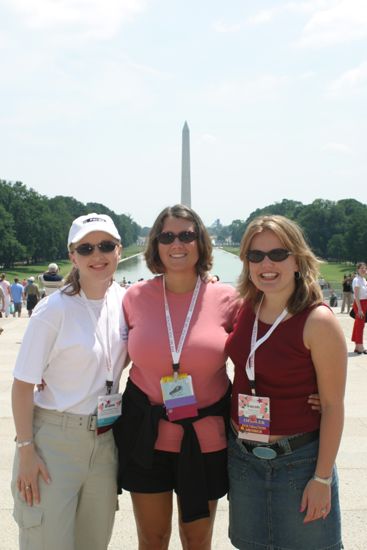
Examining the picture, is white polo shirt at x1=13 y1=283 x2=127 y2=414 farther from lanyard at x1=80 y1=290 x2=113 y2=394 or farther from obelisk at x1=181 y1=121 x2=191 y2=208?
obelisk at x1=181 y1=121 x2=191 y2=208

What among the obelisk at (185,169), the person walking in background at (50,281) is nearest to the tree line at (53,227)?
the obelisk at (185,169)

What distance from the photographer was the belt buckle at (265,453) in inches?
105

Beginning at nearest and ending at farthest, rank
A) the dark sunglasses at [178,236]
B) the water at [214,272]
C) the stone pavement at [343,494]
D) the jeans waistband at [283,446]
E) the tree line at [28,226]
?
the jeans waistband at [283,446]
the dark sunglasses at [178,236]
the stone pavement at [343,494]
the water at [214,272]
the tree line at [28,226]

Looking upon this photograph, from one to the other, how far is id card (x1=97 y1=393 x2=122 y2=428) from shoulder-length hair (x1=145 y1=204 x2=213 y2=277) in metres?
0.82

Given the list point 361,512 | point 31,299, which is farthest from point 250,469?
point 31,299

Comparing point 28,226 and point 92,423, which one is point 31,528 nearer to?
point 92,423

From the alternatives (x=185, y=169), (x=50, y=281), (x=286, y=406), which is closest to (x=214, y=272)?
(x=185, y=169)

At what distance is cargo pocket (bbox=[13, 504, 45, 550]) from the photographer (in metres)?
2.70

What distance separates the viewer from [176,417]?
118 inches

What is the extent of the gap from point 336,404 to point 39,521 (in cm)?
145

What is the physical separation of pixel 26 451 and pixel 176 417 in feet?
2.44

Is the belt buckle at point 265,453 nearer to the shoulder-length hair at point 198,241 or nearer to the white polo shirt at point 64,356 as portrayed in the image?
the white polo shirt at point 64,356

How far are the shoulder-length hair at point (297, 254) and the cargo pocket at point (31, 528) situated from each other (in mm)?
1430

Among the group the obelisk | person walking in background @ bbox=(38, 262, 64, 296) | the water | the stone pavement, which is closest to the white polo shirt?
the stone pavement
